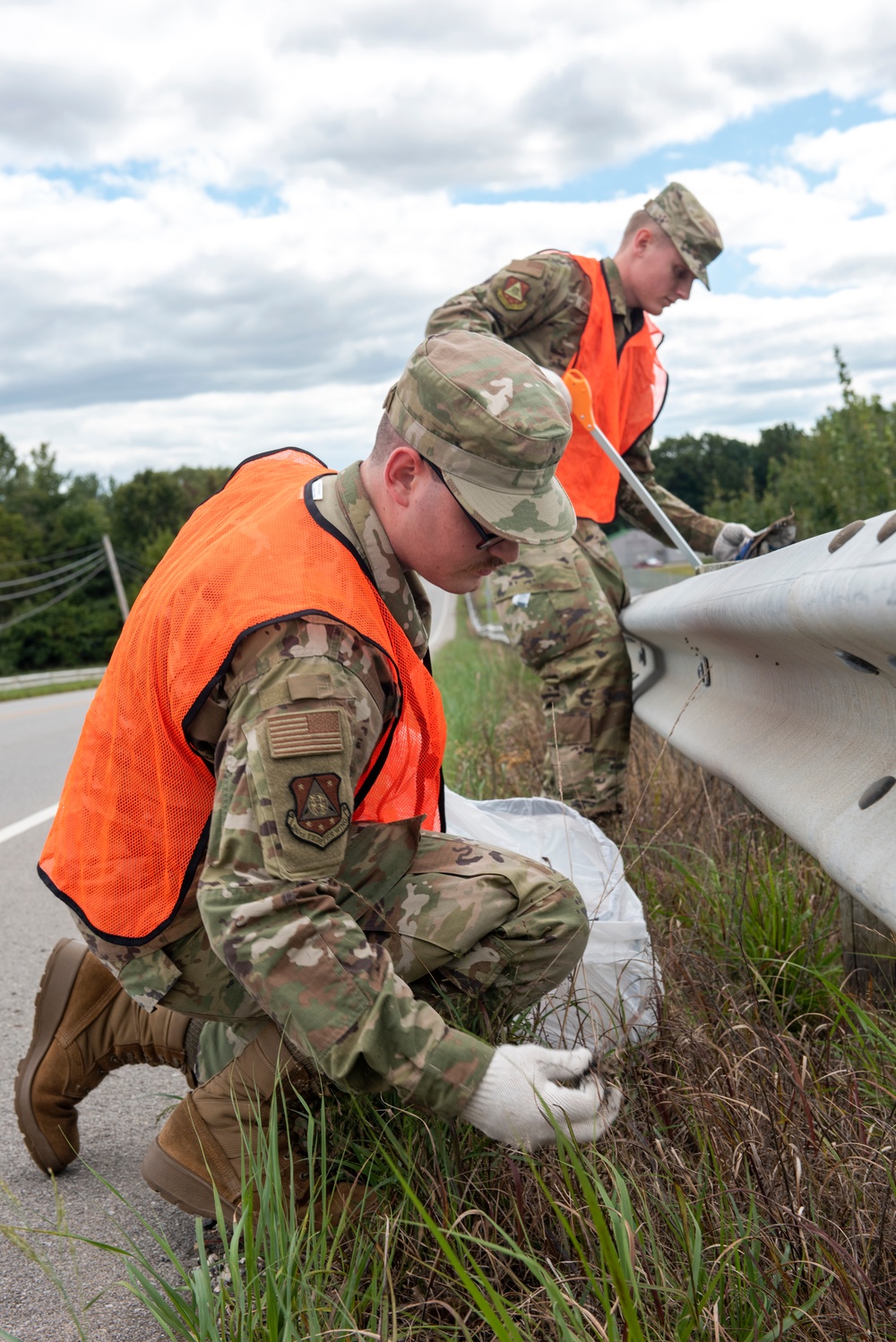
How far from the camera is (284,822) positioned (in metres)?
1.93

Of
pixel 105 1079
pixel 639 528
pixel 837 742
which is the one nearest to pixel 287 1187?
pixel 105 1079

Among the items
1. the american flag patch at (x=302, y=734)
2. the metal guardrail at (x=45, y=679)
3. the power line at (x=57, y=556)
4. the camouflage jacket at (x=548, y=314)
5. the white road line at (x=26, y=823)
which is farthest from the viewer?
the power line at (x=57, y=556)

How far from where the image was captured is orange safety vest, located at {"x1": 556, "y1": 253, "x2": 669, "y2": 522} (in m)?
4.60

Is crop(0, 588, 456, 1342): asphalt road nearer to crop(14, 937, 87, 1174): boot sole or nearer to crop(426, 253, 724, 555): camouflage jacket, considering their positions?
crop(14, 937, 87, 1174): boot sole

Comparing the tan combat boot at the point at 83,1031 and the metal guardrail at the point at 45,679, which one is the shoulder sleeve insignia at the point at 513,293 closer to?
the tan combat boot at the point at 83,1031

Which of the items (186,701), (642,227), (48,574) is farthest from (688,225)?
(48,574)

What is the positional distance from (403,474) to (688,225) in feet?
8.73

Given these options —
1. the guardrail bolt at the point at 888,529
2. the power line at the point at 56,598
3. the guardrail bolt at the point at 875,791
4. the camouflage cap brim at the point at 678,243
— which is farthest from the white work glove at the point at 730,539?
the power line at the point at 56,598

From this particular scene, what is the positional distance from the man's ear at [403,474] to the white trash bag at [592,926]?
0.93m

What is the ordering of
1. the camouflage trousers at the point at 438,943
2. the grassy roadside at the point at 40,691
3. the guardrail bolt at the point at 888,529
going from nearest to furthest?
the guardrail bolt at the point at 888,529
the camouflage trousers at the point at 438,943
the grassy roadside at the point at 40,691

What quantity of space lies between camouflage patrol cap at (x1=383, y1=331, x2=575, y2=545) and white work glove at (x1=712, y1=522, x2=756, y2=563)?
8.86ft

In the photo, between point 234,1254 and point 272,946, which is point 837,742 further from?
point 234,1254

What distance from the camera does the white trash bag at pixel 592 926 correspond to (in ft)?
8.28

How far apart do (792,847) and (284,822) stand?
1941mm
